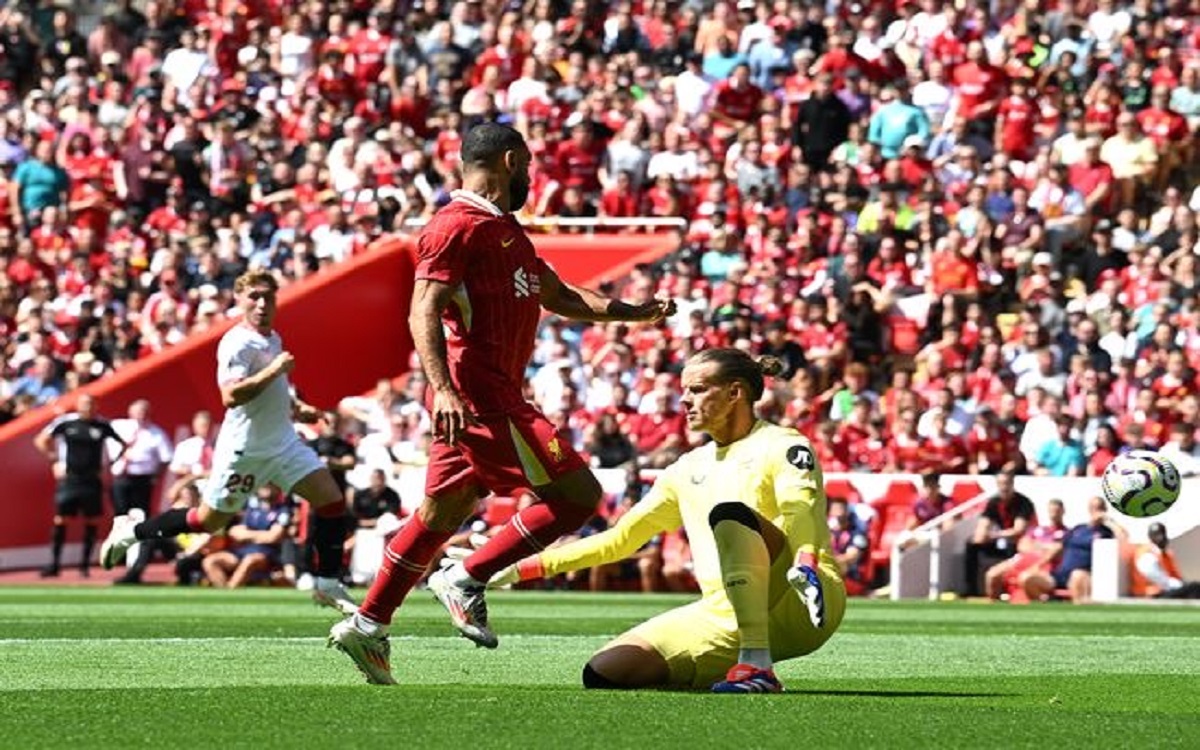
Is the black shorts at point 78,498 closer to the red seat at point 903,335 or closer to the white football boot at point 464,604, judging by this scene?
the red seat at point 903,335

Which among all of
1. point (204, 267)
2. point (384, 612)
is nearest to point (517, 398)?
point (384, 612)

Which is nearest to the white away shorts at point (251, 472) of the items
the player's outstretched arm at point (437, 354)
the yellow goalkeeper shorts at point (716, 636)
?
the player's outstretched arm at point (437, 354)

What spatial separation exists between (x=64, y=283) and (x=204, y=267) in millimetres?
1920

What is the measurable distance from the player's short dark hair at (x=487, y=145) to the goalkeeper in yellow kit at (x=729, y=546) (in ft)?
4.21

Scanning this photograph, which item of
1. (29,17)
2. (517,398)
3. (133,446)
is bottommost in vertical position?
(133,446)

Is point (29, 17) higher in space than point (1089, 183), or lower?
higher

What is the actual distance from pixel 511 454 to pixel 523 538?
337 mm

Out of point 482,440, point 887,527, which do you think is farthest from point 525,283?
point 887,527

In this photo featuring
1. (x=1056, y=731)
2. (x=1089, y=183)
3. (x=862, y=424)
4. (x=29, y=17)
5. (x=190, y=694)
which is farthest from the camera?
(x=29, y=17)

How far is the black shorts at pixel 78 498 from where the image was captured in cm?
2559

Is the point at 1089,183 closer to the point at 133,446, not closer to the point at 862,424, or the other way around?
Answer: the point at 862,424

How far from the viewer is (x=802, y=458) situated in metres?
9.12

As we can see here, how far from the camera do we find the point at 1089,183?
25.9 meters

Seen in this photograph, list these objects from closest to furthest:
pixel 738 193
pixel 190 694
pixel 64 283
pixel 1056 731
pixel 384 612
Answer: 1. pixel 1056 731
2. pixel 190 694
3. pixel 384 612
4. pixel 738 193
5. pixel 64 283
